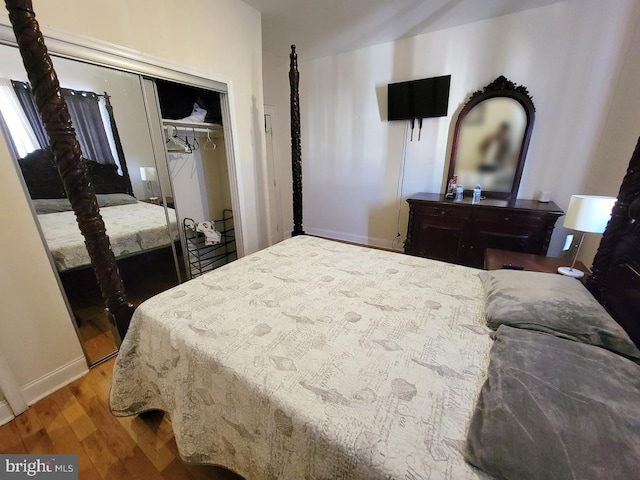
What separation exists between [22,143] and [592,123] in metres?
4.25

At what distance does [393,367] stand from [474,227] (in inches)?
88.7

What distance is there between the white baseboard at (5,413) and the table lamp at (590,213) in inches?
130

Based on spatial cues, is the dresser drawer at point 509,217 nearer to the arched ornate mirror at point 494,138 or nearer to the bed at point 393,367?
the arched ornate mirror at point 494,138

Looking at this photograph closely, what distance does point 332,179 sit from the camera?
155 inches

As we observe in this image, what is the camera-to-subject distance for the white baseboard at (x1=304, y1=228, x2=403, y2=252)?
371 centimetres

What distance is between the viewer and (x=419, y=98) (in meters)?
2.93

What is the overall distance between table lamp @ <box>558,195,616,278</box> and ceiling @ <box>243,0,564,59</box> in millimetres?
2011

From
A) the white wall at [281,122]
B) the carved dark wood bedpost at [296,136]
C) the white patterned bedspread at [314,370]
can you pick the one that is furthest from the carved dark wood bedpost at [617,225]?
the white wall at [281,122]

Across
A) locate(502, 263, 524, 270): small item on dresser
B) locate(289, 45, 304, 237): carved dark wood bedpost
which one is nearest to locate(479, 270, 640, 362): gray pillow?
locate(502, 263, 524, 270): small item on dresser

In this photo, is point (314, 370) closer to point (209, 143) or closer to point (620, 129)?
point (209, 143)

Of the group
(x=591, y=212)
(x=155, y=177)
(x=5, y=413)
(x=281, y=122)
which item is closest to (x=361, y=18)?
(x=281, y=122)

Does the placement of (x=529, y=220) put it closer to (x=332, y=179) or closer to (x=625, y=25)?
(x=625, y=25)

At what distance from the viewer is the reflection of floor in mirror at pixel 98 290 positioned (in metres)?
1.62

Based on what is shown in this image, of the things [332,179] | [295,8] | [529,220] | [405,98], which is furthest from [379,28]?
[529,220]
